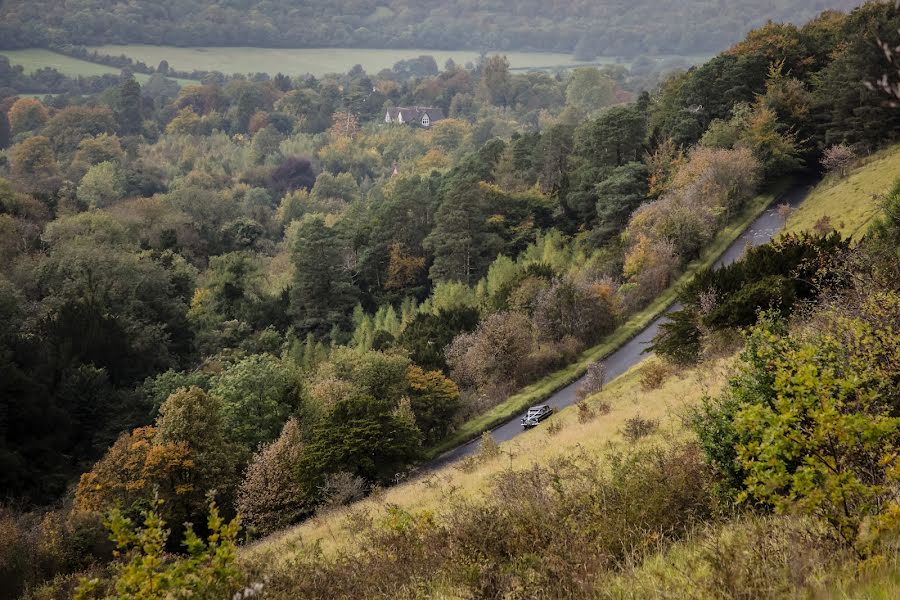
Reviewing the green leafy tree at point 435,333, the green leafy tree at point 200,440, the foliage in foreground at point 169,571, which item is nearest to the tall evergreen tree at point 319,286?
the green leafy tree at point 435,333

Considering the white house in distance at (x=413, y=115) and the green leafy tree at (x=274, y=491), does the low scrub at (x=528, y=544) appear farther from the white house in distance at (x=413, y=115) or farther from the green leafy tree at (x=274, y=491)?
the white house in distance at (x=413, y=115)

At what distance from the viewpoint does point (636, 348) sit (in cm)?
3484

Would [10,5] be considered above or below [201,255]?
above

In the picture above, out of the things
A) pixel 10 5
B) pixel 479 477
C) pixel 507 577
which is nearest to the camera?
pixel 507 577

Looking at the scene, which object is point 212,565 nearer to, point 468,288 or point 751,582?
point 751,582

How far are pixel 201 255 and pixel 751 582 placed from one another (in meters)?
67.7

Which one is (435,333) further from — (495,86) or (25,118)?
(495,86)

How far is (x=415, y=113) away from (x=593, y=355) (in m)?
113

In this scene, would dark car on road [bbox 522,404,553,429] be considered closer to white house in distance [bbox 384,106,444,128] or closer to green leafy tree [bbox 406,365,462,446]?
green leafy tree [bbox 406,365,462,446]

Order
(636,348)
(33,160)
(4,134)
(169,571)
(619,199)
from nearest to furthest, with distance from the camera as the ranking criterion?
(169,571) < (636,348) < (619,199) < (33,160) < (4,134)

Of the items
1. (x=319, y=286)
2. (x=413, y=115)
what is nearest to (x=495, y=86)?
(x=413, y=115)

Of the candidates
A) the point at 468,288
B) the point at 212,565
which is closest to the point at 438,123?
the point at 468,288

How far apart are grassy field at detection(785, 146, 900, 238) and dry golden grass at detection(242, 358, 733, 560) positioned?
16.9 meters

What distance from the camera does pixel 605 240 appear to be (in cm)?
4888
